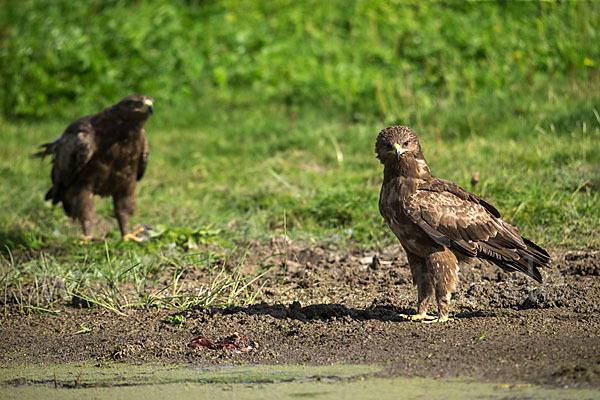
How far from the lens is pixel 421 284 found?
515 cm

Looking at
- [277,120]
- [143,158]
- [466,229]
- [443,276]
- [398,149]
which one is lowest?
[277,120]

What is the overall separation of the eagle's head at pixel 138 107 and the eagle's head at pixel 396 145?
3238mm

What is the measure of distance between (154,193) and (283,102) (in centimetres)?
386

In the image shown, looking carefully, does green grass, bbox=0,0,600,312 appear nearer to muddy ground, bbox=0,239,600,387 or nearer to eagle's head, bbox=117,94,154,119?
muddy ground, bbox=0,239,600,387

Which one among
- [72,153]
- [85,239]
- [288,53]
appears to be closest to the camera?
[85,239]

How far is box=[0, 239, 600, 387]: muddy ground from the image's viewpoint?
4105 mm

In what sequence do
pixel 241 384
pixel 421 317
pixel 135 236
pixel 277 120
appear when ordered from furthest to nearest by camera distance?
pixel 277 120 → pixel 135 236 → pixel 421 317 → pixel 241 384

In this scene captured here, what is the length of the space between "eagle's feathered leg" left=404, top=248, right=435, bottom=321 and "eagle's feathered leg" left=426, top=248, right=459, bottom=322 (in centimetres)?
7

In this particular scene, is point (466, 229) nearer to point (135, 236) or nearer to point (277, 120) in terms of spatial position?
point (135, 236)

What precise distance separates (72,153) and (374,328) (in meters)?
4.29

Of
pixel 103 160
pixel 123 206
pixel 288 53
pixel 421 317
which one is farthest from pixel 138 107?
pixel 288 53

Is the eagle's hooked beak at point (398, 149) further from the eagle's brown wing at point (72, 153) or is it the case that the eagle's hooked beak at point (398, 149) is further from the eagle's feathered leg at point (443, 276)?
the eagle's brown wing at point (72, 153)

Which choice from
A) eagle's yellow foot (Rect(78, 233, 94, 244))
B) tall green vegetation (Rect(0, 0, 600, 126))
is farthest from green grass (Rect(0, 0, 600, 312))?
eagle's yellow foot (Rect(78, 233, 94, 244))

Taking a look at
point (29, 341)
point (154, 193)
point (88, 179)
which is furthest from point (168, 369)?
point (154, 193)
